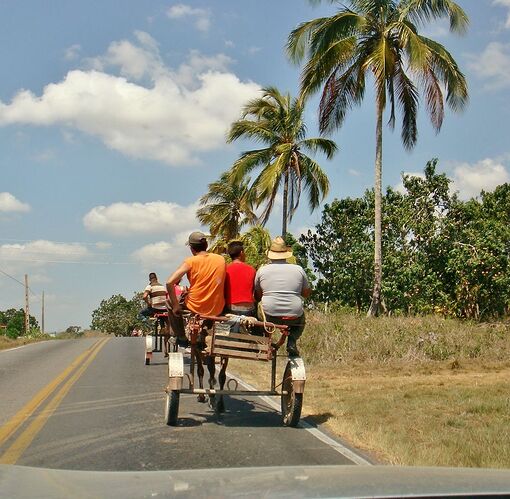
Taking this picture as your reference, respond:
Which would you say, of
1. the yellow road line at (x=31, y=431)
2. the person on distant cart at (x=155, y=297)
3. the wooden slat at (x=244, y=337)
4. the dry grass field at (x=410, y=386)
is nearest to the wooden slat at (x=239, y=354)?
the wooden slat at (x=244, y=337)

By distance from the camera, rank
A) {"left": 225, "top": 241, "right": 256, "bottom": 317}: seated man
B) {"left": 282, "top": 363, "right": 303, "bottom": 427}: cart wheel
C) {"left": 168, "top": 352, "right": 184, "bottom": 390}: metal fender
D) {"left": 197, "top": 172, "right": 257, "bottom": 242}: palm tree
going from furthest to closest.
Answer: {"left": 197, "top": 172, "right": 257, "bottom": 242}: palm tree → {"left": 225, "top": 241, "right": 256, "bottom": 317}: seated man → {"left": 282, "top": 363, "right": 303, "bottom": 427}: cart wheel → {"left": 168, "top": 352, "right": 184, "bottom": 390}: metal fender

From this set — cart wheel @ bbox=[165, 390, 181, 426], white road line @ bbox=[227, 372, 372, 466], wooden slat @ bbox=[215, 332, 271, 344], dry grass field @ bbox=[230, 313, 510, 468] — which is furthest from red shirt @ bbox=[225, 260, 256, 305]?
dry grass field @ bbox=[230, 313, 510, 468]

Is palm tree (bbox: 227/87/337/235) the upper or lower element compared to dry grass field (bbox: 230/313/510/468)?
upper

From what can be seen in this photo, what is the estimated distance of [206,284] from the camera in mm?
8805

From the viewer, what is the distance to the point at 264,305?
28.8 feet

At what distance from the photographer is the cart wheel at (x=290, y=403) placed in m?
8.44

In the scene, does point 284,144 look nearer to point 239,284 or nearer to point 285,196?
point 285,196

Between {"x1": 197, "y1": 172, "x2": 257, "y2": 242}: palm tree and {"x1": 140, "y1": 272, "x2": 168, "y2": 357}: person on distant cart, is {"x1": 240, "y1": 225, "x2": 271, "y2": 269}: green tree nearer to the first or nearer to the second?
{"x1": 197, "y1": 172, "x2": 257, "y2": 242}: palm tree

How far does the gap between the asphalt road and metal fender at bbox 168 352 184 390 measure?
1.83ft

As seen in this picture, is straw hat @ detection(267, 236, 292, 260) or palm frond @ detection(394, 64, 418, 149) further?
palm frond @ detection(394, 64, 418, 149)

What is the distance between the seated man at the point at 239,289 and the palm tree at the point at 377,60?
14490 mm

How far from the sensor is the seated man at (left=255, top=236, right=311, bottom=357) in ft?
28.7

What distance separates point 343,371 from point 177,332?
6.84 meters

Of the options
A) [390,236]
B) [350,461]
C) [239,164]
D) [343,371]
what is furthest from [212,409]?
[390,236]
